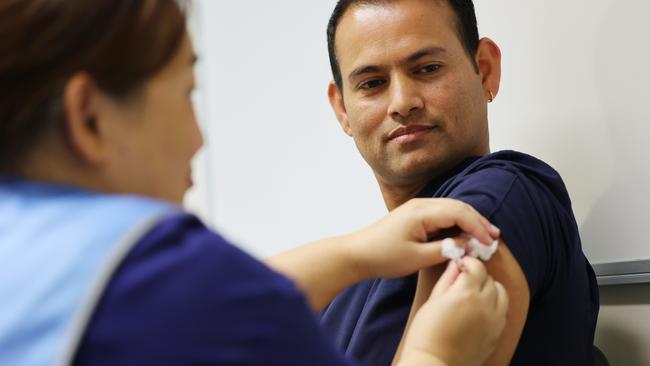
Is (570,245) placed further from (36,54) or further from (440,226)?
(36,54)

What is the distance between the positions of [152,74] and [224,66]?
1.99m

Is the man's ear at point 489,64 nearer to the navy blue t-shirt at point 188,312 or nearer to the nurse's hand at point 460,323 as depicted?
the nurse's hand at point 460,323

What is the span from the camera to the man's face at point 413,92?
1.36m

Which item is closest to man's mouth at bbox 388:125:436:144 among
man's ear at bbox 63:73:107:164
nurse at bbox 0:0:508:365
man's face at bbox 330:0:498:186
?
man's face at bbox 330:0:498:186

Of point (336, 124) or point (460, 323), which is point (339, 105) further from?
point (460, 323)

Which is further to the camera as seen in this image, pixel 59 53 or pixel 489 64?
pixel 489 64

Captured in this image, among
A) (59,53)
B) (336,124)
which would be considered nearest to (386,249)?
(59,53)

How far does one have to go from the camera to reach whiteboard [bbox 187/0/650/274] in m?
1.42

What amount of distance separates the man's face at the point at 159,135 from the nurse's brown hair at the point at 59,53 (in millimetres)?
20

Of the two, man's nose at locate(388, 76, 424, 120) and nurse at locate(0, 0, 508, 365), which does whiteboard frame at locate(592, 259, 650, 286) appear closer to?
man's nose at locate(388, 76, 424, 120)

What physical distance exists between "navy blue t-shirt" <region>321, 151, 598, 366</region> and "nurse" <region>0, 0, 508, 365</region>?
1.65ft

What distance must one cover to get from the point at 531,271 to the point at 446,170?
0.34m

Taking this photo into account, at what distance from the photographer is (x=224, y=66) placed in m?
2.63

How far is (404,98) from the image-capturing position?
1.36 metres
